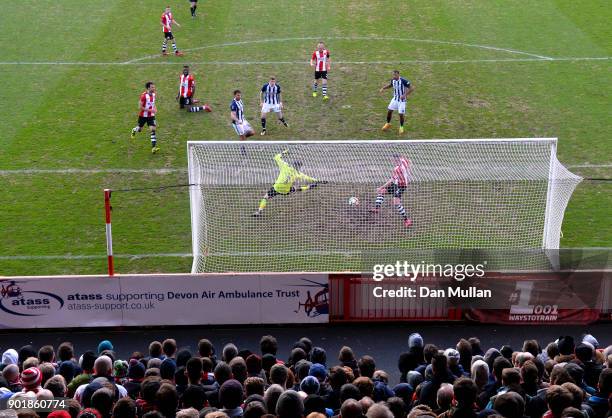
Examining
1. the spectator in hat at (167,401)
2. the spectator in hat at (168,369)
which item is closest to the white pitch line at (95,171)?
the spectator in hat at (168,369)

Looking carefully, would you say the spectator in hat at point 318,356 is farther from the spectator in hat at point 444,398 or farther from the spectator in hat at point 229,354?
the spectator in hat at point 444,398

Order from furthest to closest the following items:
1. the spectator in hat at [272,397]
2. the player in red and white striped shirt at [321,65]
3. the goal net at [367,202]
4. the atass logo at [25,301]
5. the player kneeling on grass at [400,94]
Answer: the player in red and white striped shirt at [321,65]
the player kneeling on grass at [400,94]
the goal net at [367,202]
the atass logo at [25,301]
the spectator in hat at [272,397]

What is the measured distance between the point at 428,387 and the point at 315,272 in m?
5.16

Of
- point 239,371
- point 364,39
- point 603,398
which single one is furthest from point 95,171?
point 603,398

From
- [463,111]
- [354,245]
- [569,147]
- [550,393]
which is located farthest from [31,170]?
[550,393]

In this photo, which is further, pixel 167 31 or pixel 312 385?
pixel 167 31

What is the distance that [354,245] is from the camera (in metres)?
15.5

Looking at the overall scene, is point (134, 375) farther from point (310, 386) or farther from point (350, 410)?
point (350, 410)

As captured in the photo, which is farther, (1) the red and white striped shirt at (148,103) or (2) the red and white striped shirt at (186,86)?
(2) the red and white striped shirt at (186,86)

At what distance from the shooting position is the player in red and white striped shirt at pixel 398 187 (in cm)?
1548

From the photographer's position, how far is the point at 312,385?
8617 mm

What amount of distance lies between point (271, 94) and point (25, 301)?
29.4 ft

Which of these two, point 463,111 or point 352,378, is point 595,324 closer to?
point 352,378

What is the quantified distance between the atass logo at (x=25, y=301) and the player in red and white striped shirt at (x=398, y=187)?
18.9 ft
